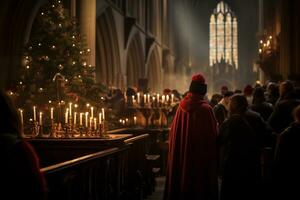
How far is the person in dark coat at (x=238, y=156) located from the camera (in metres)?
6.54

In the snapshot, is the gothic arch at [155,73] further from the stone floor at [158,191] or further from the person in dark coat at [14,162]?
the person in dark coat at [14,162]

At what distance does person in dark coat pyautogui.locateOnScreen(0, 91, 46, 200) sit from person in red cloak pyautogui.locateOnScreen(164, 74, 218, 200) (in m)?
3.72

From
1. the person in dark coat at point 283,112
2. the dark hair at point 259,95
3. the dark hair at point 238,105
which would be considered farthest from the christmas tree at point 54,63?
the dark hair at point 238,105

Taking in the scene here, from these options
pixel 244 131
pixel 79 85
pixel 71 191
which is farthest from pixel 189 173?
pixel 79 85

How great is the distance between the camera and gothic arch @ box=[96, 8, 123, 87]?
64.9ft

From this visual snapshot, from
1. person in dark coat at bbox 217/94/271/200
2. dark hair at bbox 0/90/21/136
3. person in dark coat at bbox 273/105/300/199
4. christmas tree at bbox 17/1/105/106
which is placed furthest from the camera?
christmas tree at bbox 17/1/105/106

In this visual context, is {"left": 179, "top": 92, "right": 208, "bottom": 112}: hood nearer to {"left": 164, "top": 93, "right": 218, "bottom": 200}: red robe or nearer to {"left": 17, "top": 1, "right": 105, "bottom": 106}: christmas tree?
{"left": 164, "top": 93, "right": 218, "bottom": 200}: red robe

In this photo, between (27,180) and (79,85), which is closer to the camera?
(27,180)

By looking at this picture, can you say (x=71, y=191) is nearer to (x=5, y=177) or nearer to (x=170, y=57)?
(x=5, y=177)

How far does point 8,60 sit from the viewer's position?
12.2 m

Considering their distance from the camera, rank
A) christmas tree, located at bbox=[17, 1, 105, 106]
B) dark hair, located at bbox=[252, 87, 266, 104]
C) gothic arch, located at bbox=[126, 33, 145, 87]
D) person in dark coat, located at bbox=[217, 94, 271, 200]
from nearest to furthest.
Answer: person in dark coat, located at bbox=[217, 94, 271, 200]
dark hair, located at bbox=[252, 87, 266, 104]
christmas tree, located at bbox=[17, 1, 105, 106]
gothic arch, located at bbox=[126, 33, 145, 87]

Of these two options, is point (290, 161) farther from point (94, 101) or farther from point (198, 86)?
point (94, 101)

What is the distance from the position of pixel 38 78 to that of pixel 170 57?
1081 inches

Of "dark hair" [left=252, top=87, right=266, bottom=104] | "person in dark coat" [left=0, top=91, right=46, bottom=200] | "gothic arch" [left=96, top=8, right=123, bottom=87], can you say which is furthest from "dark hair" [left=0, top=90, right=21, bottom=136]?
"gothic arch" [left=96, top=8, right=123, bottom=87]
